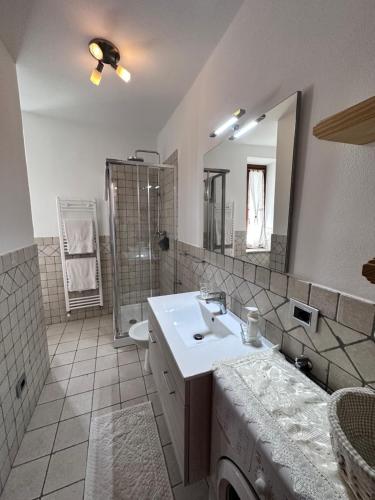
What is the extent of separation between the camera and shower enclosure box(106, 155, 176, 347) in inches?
98.6

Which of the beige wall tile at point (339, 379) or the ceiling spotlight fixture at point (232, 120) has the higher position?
the ceiling spotlight fixture at point (232, 120)

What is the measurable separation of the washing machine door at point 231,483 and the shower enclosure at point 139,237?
1789 millimetres

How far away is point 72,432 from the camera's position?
4.80ft

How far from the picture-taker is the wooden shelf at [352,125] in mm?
483

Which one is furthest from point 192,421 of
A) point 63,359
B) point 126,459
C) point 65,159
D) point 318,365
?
point 65,159

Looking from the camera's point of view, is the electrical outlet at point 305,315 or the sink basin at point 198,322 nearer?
the electrical outlet at point 305,315

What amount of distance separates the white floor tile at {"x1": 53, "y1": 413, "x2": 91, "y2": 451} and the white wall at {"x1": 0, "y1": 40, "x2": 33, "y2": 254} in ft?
4.24

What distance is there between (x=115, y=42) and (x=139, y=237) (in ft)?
5.92

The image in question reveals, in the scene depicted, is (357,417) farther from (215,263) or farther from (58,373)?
(58,373)

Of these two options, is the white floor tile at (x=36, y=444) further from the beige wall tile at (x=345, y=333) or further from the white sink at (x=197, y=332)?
the beige wall tile at (x=345, y=333)

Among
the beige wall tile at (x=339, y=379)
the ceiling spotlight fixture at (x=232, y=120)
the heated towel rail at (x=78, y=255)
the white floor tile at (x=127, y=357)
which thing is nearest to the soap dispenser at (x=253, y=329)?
the beige wall tile at (x=339, y=379)

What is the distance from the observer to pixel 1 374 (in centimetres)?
122

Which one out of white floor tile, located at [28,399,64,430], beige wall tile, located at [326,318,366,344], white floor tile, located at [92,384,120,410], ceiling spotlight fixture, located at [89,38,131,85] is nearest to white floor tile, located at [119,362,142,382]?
white floor tile, located at [92,384,120,410]

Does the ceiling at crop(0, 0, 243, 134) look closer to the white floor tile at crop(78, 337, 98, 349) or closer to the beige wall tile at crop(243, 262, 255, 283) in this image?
the beige wall tile at crop(243, 262, 255, 283)
